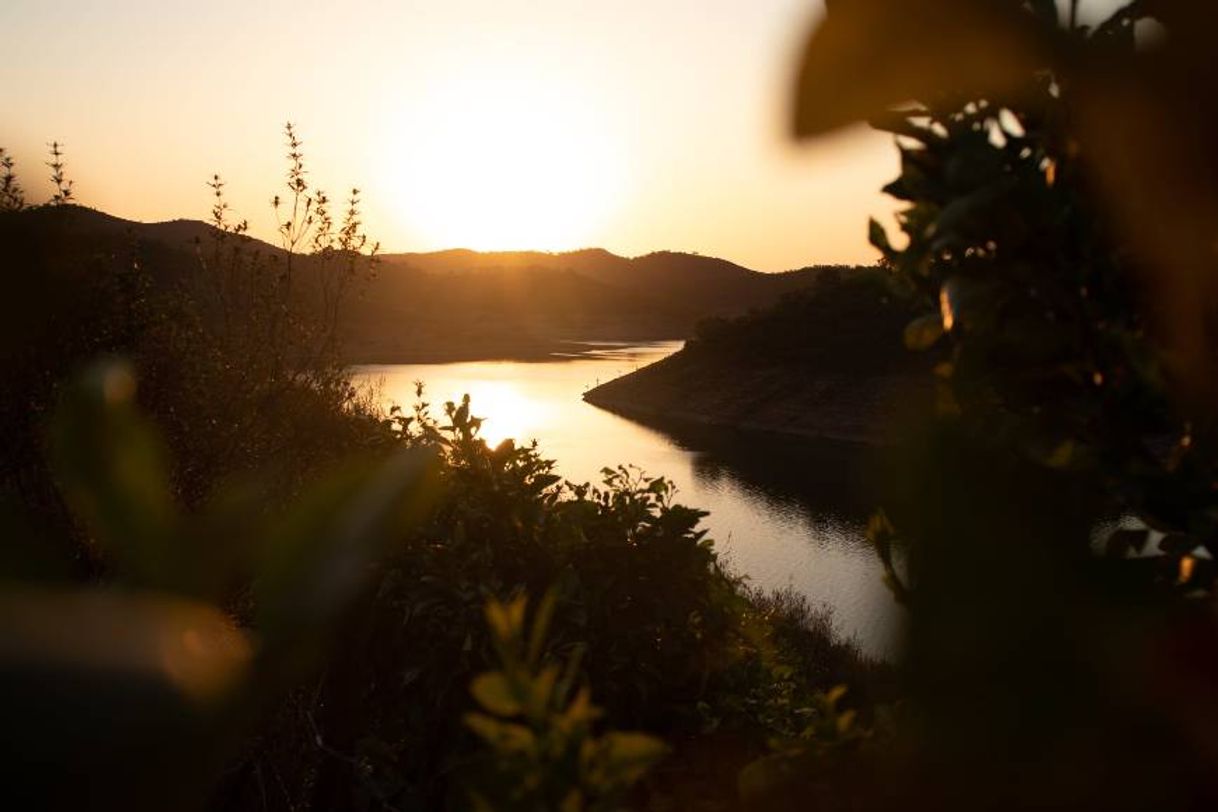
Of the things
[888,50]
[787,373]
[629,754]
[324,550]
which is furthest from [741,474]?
[324,550]

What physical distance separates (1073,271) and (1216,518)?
1.28 feet

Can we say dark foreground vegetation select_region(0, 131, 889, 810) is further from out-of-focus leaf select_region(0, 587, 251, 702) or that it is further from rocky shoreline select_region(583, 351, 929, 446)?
rocky shoreline select_region(583, 351, 929, 446)

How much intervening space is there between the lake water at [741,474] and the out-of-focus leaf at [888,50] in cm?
924

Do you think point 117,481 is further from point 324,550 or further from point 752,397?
point 752,397

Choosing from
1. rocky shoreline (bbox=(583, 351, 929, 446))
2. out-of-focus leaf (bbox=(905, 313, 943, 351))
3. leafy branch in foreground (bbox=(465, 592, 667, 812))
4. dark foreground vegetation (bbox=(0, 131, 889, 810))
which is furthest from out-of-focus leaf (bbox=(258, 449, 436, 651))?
rocky shoreline (bbox=(583, 351, 929, 446))

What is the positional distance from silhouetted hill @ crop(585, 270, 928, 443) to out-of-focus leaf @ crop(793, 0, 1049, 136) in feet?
137

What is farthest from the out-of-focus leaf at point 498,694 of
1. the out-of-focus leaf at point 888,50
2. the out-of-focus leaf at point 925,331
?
the out-of-focus leaf at point 925,331

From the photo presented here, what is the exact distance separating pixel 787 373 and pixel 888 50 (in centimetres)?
5156

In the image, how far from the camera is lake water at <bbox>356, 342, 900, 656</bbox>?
76.5 feet

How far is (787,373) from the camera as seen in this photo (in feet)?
169

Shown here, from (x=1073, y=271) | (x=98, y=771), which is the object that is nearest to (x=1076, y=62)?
(x=1073, y=271)

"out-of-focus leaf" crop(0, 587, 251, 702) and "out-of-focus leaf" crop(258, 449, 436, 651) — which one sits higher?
"out-of-focus leaf" crop(258, 449, 436, 651)

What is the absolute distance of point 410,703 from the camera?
4758 millimetres

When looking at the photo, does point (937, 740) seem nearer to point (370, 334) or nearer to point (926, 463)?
point (926, 463)
